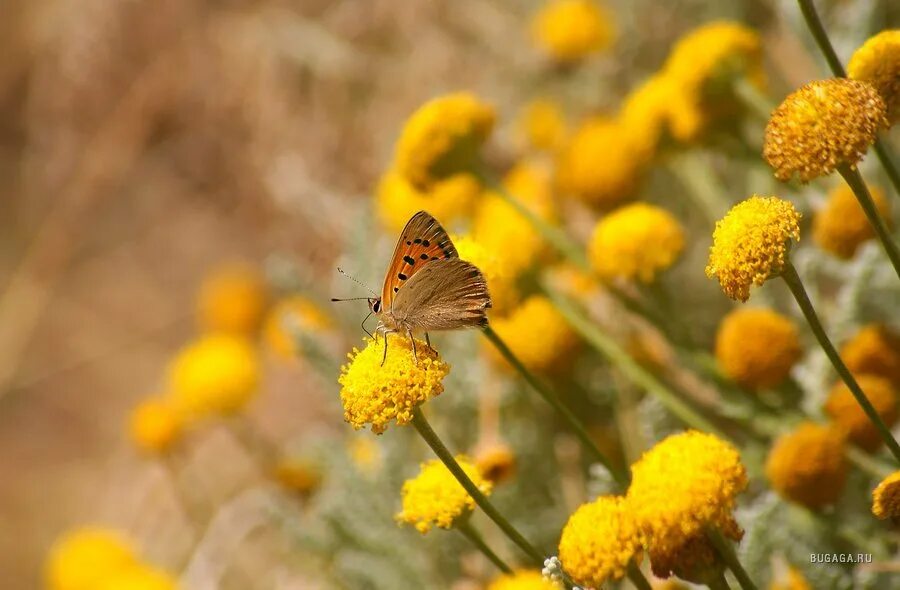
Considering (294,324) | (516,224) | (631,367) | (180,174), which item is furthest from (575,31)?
(180,174)

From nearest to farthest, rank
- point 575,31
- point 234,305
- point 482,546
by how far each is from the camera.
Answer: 1. point 482,546
2. point 575,31
3. point 234,305

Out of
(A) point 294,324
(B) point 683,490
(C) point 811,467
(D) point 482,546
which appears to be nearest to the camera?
(B) point 683,490

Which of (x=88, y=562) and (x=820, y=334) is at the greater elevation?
(x=88, y=562)

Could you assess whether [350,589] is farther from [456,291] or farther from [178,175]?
[178,175]

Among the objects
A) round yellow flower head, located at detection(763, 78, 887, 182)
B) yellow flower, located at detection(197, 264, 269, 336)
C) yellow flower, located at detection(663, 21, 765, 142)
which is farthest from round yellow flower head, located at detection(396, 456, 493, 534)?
yellow flower, located at detection(197, 264, 269, 336)

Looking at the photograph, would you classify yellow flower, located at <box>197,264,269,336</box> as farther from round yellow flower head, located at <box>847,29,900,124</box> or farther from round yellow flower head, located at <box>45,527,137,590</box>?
round yellow flower head, located at <box>847,29,900,124</box>

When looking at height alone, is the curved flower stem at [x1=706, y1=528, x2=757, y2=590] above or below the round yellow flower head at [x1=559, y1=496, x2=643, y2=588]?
below

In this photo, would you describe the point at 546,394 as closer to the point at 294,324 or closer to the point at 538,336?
the point at 538,336

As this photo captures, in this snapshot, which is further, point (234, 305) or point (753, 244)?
point (234, 305)
